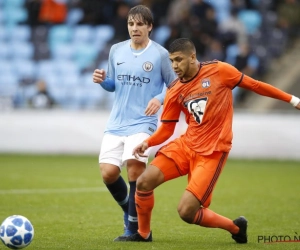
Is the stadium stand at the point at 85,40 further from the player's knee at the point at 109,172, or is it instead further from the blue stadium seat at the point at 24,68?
the player's knee at the point at 109,172

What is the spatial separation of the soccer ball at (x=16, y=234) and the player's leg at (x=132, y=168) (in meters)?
1.47

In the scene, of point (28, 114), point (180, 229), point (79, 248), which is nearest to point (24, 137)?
point (28, 114)

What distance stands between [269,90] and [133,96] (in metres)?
1.68

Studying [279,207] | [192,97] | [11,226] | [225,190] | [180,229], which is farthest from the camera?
[225,190]

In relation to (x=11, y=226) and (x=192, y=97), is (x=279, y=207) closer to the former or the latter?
(x=192, y=97)

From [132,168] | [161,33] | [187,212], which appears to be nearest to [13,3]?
[161,33]

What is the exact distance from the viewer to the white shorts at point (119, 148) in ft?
27.9

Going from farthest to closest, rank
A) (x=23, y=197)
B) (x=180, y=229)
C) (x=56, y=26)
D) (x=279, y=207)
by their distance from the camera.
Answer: (x=56, y=26) < (x=23, y=197) < (x=279, y=207) < (x=180, y=229)

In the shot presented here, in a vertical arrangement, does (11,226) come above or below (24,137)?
above

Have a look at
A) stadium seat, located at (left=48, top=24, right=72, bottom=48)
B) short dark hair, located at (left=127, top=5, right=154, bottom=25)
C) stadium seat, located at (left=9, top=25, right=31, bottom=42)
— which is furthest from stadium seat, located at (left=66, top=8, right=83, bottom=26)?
short dark hair, located at (left=127, top=5, right=154, bottom=25)

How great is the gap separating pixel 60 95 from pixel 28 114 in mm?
1230

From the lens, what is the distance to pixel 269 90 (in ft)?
25.4

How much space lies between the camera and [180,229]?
9359 millimetres

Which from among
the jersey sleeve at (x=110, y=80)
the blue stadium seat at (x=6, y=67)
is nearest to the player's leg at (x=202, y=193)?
the jersey sleeve at (x=110, y=80)
